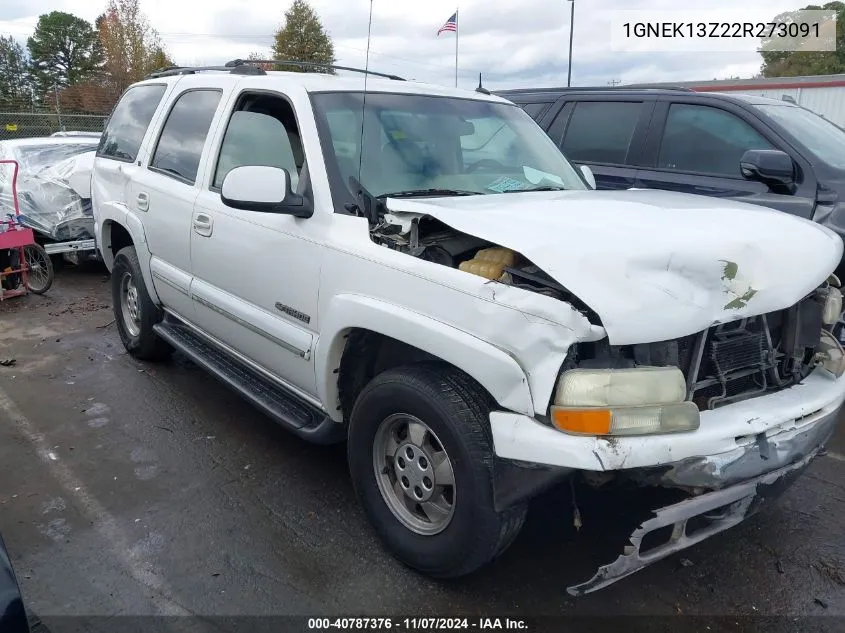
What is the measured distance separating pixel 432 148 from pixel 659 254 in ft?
5.09

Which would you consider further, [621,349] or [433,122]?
[433,122]

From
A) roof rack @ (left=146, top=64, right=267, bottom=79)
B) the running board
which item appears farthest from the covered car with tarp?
the running board

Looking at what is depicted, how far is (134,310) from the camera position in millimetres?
5469

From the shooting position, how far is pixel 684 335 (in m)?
2.30

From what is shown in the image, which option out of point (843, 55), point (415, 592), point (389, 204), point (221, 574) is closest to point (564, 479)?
point (415, 592)

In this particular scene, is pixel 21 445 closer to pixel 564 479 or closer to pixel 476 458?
pixel 476 458

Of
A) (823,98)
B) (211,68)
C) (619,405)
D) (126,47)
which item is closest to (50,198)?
(211,68)

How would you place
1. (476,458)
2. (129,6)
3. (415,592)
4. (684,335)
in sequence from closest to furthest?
(684,335)
(476,458)
(415,592)
(129,6)

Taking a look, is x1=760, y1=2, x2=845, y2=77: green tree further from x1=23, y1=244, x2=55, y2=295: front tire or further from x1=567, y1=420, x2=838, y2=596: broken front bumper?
→ x1=567, y1=420, x2=838, y2=596: broken front bumper

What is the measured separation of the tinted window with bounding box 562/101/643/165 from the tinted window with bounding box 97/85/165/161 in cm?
353

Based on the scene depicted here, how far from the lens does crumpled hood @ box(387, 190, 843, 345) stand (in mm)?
2262

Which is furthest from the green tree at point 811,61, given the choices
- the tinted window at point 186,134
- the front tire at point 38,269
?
the tinted window at point 186,134

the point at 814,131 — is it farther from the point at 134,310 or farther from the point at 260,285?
the point at 134,310

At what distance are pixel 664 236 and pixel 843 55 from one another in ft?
175
